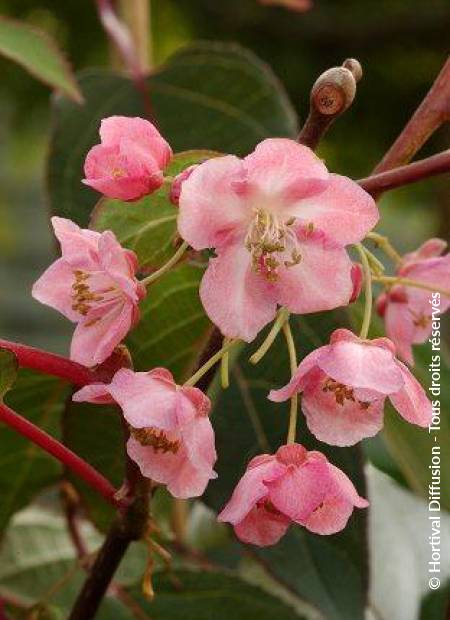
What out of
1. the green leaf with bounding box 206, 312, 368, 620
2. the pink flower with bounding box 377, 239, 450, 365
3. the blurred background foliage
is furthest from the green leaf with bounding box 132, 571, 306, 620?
the blurred background foliage

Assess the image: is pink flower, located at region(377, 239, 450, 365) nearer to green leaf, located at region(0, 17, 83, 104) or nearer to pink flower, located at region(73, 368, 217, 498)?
pink flower, located at region(73, 368, 217, 498)

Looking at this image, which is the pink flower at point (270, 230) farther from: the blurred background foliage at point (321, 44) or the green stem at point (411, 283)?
the blurred background foliage at point (321, 44)

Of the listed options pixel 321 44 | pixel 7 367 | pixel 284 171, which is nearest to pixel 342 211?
pixel 284 171

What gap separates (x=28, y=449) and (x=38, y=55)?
0.95 feet

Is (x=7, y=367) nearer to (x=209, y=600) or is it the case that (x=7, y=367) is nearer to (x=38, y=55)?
(x=209, y=600)

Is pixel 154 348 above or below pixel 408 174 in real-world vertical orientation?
below

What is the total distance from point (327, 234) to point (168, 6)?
4.06ft

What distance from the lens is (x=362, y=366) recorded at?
0.44 metres

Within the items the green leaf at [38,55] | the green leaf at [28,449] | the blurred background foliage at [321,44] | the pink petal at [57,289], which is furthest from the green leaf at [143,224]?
the blurred background foliage at [321,44]

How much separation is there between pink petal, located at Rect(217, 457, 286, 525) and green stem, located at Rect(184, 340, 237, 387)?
0.04 m

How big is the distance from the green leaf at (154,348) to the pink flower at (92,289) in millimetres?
98

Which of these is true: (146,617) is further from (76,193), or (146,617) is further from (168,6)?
(168,6)

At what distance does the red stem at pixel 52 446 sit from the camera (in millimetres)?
473

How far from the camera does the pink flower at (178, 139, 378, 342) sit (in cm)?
44
